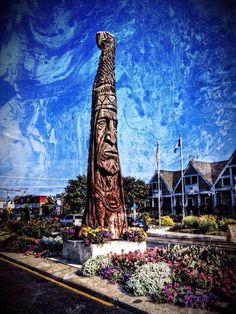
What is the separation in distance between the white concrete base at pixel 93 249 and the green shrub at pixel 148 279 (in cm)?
276

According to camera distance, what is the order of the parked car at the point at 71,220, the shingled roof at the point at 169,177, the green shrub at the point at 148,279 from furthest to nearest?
1. the shingled roof at the point at 169,177
2. the parked car at the point at 71,220
3. the green shrub at the point at 148,279

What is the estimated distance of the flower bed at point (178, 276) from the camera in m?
5.51

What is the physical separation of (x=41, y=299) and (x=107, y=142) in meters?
6.54

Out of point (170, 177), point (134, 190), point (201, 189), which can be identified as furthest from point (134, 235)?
point (170, 177)

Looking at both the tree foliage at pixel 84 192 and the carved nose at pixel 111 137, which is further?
the tree foliage at pixel 84 192

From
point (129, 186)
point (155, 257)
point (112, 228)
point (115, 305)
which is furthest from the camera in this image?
point (129, 186)

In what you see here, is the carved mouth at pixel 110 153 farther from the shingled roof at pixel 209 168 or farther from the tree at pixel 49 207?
the tree at pixel 49 207

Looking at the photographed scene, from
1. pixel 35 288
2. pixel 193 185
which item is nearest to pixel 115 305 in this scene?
pixel 35 288

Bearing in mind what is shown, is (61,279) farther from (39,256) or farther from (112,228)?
(39,256)

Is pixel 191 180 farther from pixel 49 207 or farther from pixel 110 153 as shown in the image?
pixel 110 153

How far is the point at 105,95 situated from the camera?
38.2 feet

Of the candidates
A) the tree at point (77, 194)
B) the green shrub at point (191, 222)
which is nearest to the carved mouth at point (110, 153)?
the green shrub at point (191, 222)

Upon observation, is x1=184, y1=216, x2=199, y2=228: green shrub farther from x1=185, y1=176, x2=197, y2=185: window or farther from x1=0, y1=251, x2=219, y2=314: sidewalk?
x1=0, y1=251, x2=219, y2=314: sidewalk

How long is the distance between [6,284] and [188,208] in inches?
1443
